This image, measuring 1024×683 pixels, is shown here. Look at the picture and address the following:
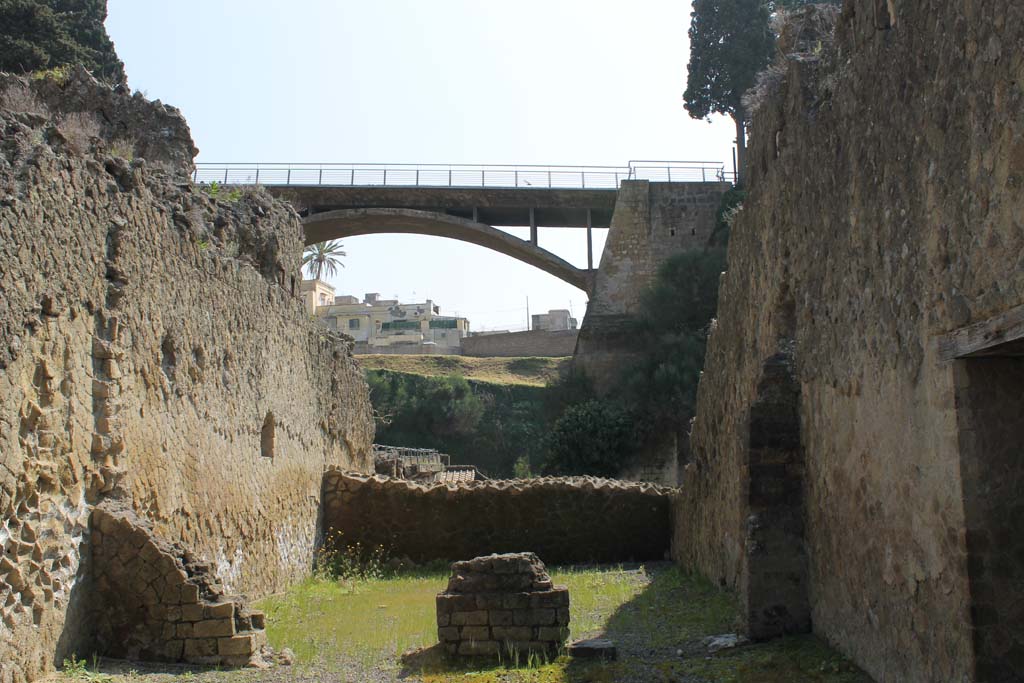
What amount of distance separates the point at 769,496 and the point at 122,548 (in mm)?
4495

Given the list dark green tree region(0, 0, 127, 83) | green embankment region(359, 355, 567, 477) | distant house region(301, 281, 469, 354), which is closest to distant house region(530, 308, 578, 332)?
distant house region(301, 281, 469, 354)

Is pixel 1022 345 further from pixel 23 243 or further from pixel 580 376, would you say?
pixel 580 376

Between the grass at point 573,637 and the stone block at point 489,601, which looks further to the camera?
the stone block at point 489,601

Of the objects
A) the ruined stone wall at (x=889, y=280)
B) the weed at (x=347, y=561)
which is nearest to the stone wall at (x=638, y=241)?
the weed at (x=347, y=561)

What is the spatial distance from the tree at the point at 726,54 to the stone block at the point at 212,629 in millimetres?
30983

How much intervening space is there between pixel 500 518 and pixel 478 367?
31.5 metres

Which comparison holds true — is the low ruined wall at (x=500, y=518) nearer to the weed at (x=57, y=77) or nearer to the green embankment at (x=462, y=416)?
the weed at (x=57, y=77)

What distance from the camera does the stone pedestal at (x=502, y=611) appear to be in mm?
7465

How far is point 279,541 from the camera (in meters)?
11.4

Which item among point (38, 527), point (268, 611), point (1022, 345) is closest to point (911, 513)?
point (1022, 345)

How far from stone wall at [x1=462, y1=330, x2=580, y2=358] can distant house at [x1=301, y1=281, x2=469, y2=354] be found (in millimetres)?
17920

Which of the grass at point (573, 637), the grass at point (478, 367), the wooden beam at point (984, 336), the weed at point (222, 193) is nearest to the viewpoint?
the wooden beam at point (984, 336)

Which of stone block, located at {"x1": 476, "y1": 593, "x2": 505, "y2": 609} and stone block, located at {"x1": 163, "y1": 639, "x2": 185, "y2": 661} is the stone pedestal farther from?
stone block, located at {"x1": 163, "y1": 639, "x2": 185, "y2": 661}

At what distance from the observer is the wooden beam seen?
171 inches
